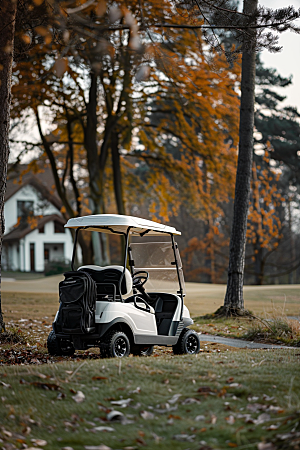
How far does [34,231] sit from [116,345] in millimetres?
38532

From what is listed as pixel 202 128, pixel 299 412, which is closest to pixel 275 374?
pixel 299 412

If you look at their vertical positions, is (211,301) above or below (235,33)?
below

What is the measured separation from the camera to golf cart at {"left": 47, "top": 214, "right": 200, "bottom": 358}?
6367 millimetres

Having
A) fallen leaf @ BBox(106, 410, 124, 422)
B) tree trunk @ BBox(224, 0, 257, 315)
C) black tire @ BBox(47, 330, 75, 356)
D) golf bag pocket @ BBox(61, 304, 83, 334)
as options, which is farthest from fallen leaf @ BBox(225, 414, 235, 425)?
tree trunk @ BBox(224, 0, 257, 315)

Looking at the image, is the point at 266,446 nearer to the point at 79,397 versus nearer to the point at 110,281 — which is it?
the point at 79,397

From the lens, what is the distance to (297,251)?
41.3m

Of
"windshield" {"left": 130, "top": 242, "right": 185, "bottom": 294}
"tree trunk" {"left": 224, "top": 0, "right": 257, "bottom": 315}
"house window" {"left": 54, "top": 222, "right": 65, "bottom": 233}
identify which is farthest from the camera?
"house window" {"left": 54, "top": 222, "right": 65, "bottom": 233}

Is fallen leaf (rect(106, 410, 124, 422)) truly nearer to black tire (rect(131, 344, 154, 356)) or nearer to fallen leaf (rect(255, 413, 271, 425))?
fallen leaf (rect(255, 413, 271, 425))

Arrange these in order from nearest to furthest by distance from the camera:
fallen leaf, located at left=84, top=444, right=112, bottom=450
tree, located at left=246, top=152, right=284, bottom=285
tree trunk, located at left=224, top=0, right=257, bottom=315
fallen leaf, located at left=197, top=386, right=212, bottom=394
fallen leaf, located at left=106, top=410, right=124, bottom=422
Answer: fallen leaf, located at left=84, top=444, right=112, bottom=450 → fallen leaf, located at left=106, top=410, right=124, bottom=422 → fallen leaf, located at left=197, top=386, right=212, bottom=394 → tree trunk, located at left=224, top=0, right=257, bottom=315 → tree, located at left=246, top=152, right=284, bottom=285

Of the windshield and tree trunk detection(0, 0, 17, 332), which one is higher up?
tree trunk detection(0, 0, 17, 332)

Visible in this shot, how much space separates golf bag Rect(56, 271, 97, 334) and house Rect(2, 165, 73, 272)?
34753mm

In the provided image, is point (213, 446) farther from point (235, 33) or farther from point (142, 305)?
point (235, 33)

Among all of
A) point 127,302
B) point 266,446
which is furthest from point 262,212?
point 266,446

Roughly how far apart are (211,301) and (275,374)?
1338cm
